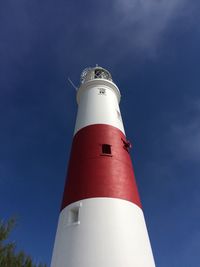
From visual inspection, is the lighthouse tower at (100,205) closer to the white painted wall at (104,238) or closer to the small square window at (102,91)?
the white painted wall at (104,238)

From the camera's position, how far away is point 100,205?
7297mm

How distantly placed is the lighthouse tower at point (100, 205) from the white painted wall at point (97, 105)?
48 millimetres

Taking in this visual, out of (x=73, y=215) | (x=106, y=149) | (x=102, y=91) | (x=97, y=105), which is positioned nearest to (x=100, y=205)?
(x=73, y=215)

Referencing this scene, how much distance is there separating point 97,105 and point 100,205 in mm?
4953

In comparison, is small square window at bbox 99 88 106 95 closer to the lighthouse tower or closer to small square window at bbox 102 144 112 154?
the lighthouse tower

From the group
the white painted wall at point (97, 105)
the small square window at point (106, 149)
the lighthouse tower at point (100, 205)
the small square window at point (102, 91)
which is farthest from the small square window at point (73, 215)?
the small square window at point (102, 91)

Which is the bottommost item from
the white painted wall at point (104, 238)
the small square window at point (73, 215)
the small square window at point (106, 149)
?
the white painted wall at point (104, 238)

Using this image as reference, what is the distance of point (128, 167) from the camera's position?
9.12 meters

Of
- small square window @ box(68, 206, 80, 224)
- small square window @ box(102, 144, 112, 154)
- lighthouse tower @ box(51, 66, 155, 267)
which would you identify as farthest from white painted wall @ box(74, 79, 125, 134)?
small square window @ box(68, 206, 80, 224)

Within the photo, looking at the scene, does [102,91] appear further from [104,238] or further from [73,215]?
[104,238]

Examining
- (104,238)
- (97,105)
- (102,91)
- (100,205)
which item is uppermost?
(102,91)

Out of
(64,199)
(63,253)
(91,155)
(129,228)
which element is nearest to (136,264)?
(129,228)

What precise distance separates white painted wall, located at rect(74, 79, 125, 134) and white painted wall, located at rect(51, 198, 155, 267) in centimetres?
385

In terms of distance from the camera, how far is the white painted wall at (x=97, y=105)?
34.2 feet
